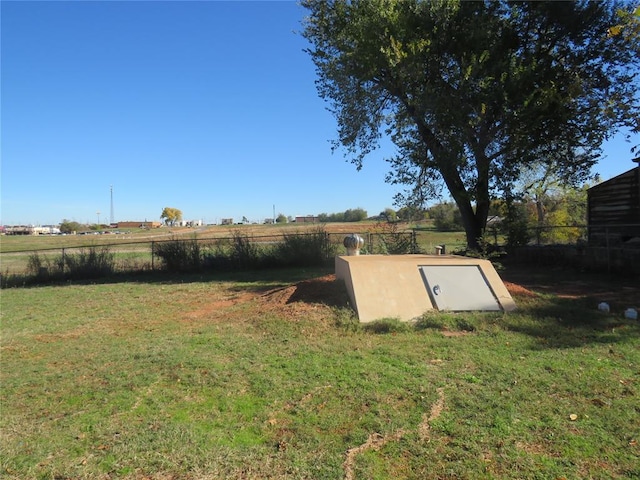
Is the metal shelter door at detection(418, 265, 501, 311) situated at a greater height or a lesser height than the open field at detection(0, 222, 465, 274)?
lesser

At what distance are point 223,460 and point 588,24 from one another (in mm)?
18407

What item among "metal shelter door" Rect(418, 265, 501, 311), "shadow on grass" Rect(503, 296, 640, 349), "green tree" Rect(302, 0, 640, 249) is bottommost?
"shadow on grass" Rect(503, 296, 640, 349)

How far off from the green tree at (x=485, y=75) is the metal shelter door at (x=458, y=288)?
787 cm

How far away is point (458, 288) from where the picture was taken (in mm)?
8555

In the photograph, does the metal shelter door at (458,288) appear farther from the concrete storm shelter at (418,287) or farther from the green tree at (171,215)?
the green tree at (171,215)

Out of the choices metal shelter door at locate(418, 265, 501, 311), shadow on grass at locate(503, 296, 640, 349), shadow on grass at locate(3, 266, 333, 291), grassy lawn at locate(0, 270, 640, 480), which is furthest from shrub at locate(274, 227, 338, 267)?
shadow on grass at locate(503, 296, 640, 349)

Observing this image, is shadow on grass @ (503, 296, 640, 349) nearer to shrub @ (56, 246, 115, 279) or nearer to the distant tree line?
shrub @ (56, 246, 115, 279)

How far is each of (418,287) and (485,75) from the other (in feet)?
A: 34.6

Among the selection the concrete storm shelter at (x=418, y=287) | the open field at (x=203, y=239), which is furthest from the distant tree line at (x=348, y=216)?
the concrete storm shelter at (x=418, y=287)

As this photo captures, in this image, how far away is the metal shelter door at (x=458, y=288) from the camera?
26.6 feet

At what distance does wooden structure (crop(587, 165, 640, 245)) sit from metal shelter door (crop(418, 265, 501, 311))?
8611mm

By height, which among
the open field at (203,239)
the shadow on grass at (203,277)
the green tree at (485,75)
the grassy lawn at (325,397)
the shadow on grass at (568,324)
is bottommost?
the grassy lawn at (325,397)

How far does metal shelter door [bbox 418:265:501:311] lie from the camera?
26.6ft

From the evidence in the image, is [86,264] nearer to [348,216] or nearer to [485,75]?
[485,75]
